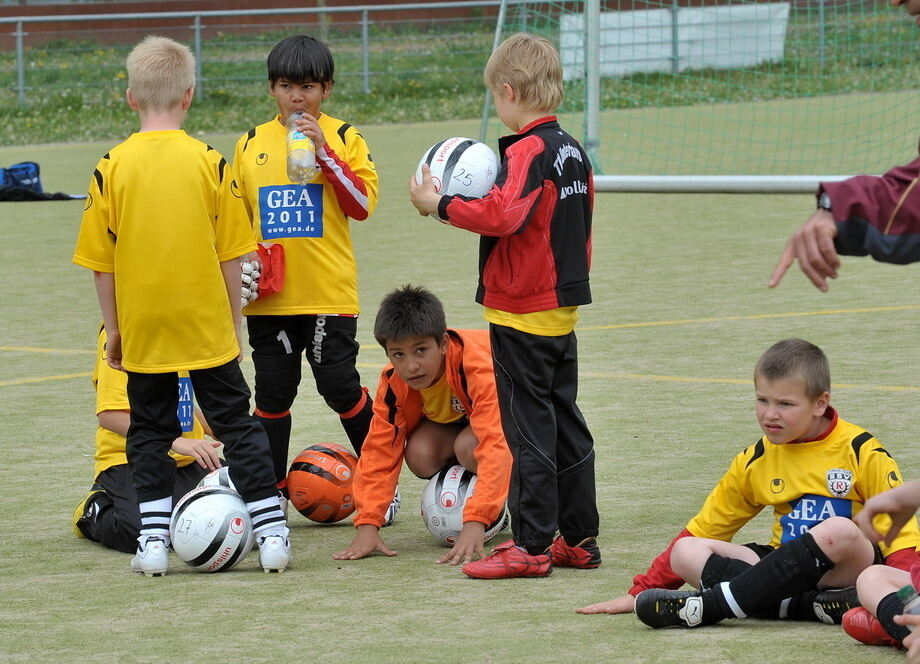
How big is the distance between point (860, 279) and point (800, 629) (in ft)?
22.8

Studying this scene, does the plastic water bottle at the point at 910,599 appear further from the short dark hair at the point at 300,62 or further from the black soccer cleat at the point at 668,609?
the short dark hair at the point at 300,62

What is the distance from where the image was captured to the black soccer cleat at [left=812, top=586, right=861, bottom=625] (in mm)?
4027

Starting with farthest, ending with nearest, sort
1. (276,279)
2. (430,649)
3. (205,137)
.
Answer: (205,137)
(276,279)
(430,649)

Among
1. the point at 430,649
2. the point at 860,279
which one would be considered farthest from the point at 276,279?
the point at 860,279

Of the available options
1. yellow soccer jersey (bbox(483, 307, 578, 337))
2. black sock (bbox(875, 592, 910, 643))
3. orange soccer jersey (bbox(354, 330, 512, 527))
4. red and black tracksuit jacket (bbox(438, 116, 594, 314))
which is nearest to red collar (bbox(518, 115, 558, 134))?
red and black tracksuit jacket (bbox(438, 116, 594, 314))

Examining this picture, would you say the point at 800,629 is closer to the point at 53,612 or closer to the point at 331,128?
the point at 53,612

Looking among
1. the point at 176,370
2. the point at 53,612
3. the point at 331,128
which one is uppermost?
the point at 331,128

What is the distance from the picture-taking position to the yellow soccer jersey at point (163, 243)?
486cm

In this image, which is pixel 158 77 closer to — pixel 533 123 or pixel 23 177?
pixel 533 123

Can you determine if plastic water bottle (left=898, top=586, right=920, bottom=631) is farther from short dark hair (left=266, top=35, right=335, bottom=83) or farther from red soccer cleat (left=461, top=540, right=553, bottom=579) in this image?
short dark hair (left=266, top=35, right=335, bottom=83)

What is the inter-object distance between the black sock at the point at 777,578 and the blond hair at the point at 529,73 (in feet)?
5.41

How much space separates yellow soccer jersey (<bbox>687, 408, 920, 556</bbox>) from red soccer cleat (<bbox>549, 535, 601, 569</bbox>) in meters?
0.58

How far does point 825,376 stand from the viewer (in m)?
4.27

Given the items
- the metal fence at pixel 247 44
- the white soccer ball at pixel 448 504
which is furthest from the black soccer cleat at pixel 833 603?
the metal fence at pixel 247 44
